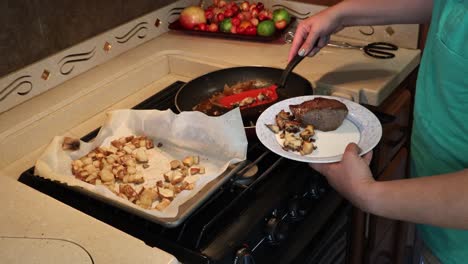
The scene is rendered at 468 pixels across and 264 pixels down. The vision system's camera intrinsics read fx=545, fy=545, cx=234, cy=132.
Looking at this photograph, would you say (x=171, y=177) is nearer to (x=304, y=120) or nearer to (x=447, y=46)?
(x=304, y=120)

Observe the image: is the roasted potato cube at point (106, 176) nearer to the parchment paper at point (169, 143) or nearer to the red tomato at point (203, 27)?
the parchment paper at point (169, 143)

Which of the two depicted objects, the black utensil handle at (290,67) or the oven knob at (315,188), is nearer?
the oven knob at (315,188)

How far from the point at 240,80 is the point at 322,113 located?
36 cm

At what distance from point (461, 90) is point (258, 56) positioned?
708 millimetres

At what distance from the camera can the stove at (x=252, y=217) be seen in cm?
89

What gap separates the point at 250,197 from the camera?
3.22 feet

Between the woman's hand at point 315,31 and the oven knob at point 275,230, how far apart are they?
44 cm

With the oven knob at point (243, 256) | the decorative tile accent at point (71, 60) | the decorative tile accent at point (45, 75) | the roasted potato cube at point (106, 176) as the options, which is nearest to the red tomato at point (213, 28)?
the decorative tile accent at point (71, 60)

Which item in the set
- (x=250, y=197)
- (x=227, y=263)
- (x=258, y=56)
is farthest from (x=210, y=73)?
(x=227, y=263)

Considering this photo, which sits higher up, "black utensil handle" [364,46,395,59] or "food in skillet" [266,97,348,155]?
"food in skillet" [266,97,348,155]

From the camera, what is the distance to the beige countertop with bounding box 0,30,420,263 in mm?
849

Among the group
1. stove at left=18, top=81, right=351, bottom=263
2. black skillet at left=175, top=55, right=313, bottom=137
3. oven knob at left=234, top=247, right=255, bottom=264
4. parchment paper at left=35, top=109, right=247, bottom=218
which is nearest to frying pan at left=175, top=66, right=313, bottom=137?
black skillet at left=175, top=55, right=313, bottom=137

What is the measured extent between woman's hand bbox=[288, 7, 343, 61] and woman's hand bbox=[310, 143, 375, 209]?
1.19 feet

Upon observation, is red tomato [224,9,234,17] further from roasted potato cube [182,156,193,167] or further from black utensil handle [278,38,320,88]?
roasted potato cube [182,156,193,167]
